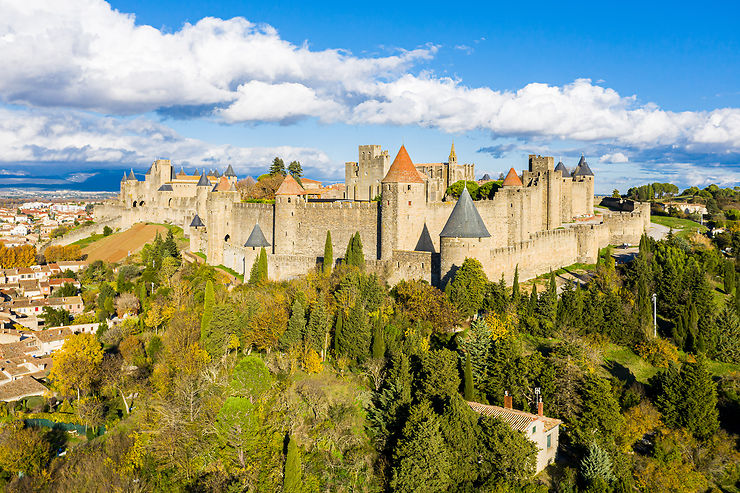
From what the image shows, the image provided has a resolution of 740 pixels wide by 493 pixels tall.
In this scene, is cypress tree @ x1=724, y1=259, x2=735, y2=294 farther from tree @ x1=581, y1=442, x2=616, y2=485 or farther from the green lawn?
tree @ x1=581, y1=442, x2=616, y2=485

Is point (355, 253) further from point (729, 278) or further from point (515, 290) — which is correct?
point (729, 278)

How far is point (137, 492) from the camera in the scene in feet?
75.7

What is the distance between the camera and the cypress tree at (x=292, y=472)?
2223cm

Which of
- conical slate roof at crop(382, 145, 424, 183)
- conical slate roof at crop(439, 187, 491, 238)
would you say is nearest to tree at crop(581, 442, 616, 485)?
conical slate roof at crop(439, 187, 491, 238)

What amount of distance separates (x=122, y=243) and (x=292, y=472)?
4782 cm

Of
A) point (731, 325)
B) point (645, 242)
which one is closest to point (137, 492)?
point (731, 325)

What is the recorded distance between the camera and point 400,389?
2536cm

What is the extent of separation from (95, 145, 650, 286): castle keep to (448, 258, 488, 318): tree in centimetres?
95

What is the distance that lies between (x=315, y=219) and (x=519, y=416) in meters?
20.5

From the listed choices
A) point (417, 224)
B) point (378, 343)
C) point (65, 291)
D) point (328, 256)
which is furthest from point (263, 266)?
point (65, 291)

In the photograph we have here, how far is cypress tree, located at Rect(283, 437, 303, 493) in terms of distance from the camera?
22.2m

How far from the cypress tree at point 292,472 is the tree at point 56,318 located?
1317 inches

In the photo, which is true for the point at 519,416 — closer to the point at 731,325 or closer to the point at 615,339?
the point at 615,339

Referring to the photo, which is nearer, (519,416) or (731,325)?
(519,416)
